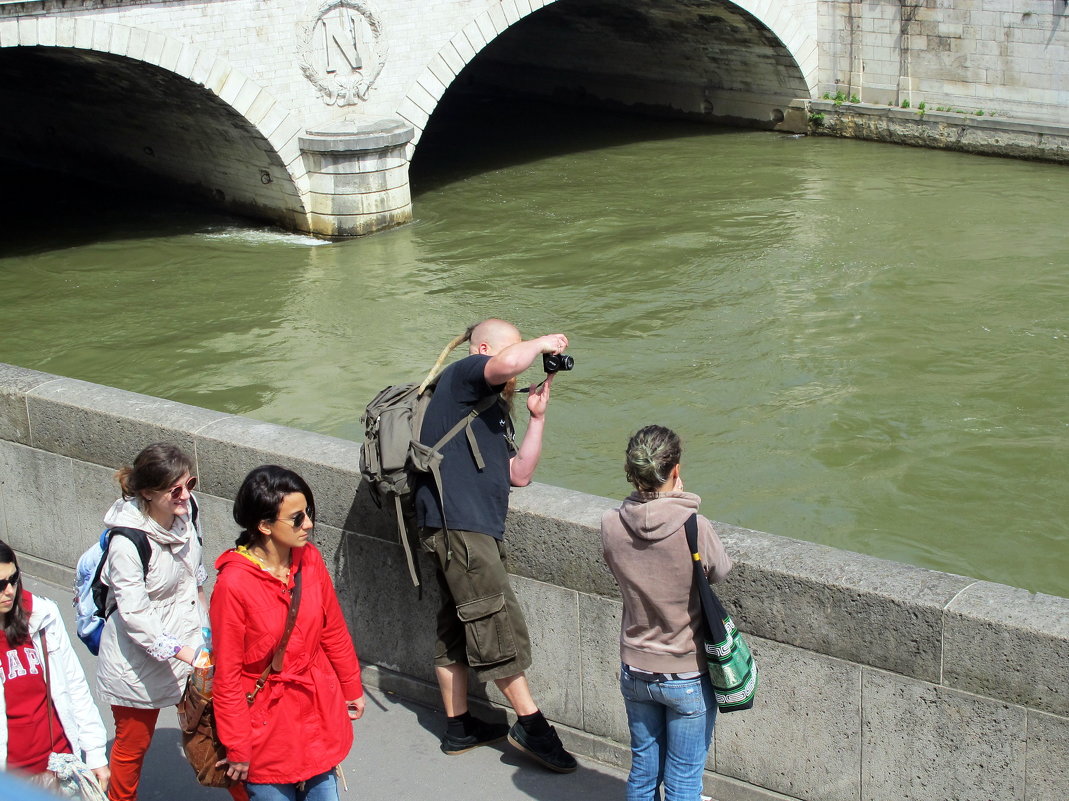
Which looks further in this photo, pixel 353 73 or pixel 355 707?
pixel 353 73

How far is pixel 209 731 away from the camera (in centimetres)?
310

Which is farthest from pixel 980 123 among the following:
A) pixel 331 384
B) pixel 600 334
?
pixel 331 384

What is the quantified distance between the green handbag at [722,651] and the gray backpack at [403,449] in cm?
75

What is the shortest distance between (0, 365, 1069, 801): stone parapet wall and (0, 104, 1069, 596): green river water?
3.63 meters

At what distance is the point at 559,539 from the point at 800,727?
0.79m

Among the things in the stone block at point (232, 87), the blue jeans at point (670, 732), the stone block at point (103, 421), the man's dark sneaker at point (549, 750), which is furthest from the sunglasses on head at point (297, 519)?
the stone block at point (232, 87)

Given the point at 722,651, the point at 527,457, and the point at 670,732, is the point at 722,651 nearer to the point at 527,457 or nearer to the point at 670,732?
the point at 670,732

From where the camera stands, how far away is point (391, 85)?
49.1 feet

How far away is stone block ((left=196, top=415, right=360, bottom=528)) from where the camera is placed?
163 inches

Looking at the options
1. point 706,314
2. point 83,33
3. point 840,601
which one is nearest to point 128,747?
point 840,601

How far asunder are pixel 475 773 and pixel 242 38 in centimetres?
1144

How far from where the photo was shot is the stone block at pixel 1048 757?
9.80 feet

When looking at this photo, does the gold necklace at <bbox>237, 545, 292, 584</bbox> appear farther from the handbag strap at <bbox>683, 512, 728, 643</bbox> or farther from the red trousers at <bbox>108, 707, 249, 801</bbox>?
the handbag strap at <bbox>683, 512, 728, 643</bbox>

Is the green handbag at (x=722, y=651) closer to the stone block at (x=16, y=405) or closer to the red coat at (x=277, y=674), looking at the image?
the red coat at (x=277, y=674)
